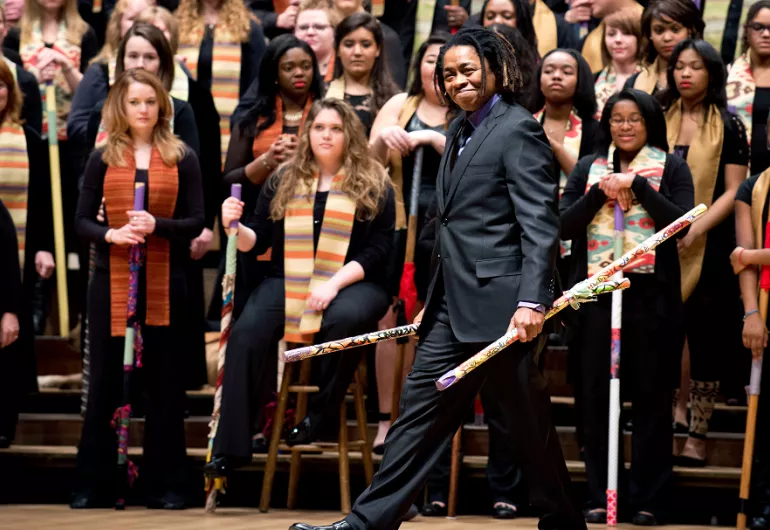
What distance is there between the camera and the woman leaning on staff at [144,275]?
5234 mm

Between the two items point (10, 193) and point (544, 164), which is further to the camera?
point (10, 193)

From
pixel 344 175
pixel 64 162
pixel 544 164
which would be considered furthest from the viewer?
pixel 64 162

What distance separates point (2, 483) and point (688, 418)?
2.98 meters

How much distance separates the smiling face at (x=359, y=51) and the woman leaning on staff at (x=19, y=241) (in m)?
1.50

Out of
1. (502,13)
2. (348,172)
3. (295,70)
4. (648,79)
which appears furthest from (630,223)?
(295,70)

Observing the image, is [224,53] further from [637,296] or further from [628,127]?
[637,296]

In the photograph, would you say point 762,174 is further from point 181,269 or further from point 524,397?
point 181,269

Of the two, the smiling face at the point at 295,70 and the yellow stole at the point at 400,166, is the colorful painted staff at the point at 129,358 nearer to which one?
the smiling face at the point at 295,70

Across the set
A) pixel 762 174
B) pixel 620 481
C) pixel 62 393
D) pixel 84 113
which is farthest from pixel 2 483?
pixel 762 174

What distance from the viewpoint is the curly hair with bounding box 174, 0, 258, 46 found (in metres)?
6.62

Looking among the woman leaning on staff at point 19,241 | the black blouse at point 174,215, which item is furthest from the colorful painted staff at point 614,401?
the woman leaning on staff at point 19,241

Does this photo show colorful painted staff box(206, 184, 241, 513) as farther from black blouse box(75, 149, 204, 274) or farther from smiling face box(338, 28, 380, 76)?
smiling face box(338, 28, 380, 76)

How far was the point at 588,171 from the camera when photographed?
5.27m

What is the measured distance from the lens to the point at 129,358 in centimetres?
521
